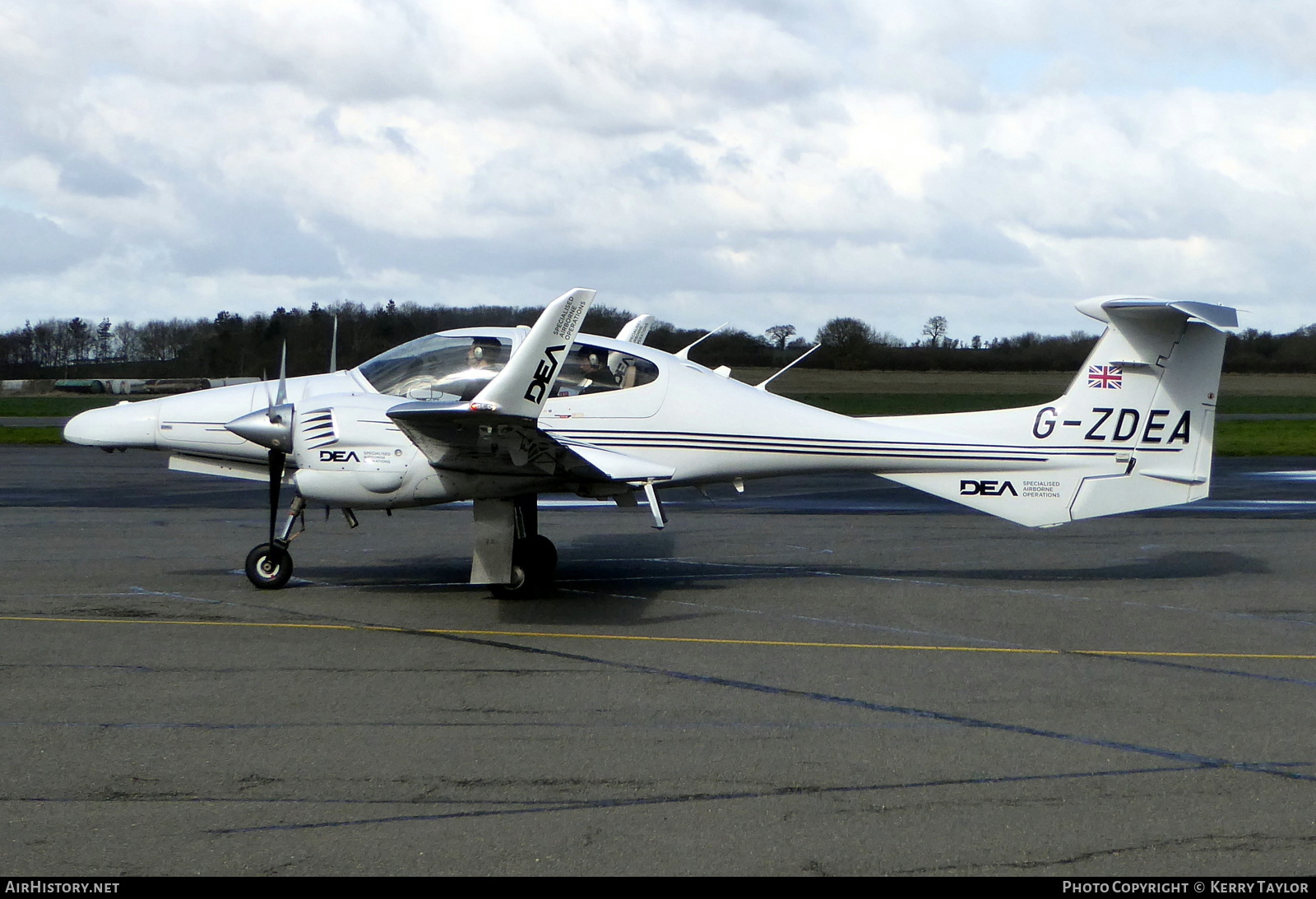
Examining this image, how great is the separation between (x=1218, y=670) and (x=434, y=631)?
5748mm

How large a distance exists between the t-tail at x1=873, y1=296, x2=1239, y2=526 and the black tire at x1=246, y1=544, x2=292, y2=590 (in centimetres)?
590

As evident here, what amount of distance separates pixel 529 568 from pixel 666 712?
4.09 meters

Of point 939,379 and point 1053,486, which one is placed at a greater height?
point 939,379

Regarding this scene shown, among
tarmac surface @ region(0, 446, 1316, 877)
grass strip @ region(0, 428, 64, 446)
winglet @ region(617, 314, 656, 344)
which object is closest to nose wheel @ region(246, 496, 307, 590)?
tarmac surface @ region(0, 446, 1316, 877)

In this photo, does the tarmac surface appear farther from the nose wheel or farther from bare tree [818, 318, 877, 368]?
bare tree [818, 318, 877, 368]

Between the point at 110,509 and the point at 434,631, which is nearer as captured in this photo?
the point at 434,631

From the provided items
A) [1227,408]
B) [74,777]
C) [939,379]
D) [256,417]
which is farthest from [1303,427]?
[74,777]

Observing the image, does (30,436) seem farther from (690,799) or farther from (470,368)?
(690,799)

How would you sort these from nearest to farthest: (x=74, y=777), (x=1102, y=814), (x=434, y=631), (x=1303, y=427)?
(x=1102, y=814) < (x=74, y=777) < (x=434, y=631) < (x=1303, y=427)

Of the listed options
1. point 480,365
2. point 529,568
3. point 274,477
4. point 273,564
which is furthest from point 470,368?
point 273,564

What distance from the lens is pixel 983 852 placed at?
4723 millimetres

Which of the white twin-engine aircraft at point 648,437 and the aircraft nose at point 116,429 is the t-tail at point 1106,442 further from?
the aircraft nose at point 116,429

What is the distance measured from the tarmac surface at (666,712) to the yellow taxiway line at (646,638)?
0.05m
